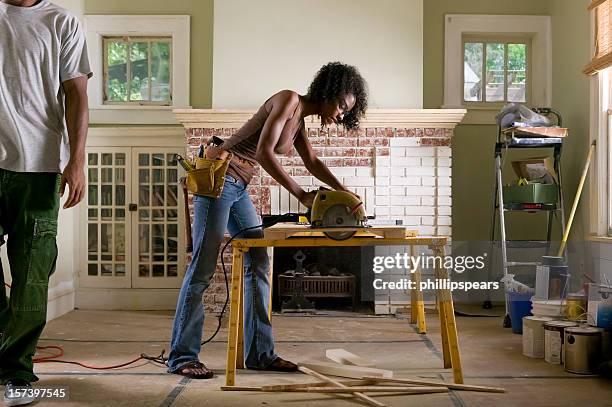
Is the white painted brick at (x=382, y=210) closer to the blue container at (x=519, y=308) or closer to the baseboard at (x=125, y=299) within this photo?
the blue container at (x=519, y=308)

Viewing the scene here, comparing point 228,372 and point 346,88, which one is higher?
point 346,88

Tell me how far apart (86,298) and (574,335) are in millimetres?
4042

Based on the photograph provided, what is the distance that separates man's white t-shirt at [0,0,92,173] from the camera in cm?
259

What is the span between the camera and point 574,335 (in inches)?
133

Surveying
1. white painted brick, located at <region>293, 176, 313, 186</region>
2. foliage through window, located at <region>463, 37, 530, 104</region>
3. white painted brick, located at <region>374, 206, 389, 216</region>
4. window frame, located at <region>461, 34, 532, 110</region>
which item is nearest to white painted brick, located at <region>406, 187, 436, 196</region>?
white painted brick, located at <region>374, 206, 389, 216</region>

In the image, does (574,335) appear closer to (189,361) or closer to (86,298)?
(189,361)

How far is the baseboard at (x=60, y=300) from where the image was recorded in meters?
5.21

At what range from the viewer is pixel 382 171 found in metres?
5.49

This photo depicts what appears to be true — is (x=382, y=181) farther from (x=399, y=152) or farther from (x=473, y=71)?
(x=473, y=71)

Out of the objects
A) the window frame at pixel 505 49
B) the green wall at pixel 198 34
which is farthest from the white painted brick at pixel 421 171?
the green wall at pixel 198 34

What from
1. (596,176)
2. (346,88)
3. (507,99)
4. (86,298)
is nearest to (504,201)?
(596,176)

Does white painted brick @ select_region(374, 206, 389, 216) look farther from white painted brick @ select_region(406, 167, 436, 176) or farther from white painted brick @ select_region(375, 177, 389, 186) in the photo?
white painted brick @ select_region(406, 167, 436, 176)

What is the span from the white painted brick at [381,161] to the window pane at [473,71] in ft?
3.94

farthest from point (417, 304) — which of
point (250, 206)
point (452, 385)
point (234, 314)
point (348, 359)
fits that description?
point (234, 314)
